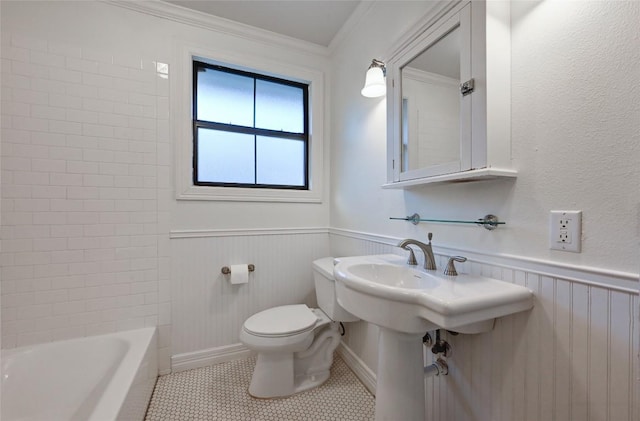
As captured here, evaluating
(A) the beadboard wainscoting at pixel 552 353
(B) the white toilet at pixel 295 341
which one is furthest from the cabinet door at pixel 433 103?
(B) the white toilet at pixel 295 341

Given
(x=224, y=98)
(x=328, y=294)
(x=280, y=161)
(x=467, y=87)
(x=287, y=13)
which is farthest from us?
(x=280, y=161)

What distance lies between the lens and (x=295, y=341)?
4.73 feet

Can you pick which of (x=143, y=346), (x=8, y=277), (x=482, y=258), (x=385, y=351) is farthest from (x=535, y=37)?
(x=8, y=277)

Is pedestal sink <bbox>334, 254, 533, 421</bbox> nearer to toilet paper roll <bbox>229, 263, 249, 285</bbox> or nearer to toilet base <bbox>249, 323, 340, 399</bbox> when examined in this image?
toilet base <bbox>249, 323, 340, 399</bbox>

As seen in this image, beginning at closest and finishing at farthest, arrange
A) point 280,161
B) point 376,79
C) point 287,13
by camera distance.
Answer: point 376,79 → point 287,13 → point 280,161

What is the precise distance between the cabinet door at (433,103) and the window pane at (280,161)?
3.37 ft

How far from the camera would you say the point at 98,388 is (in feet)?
4.42

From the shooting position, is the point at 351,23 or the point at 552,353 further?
the point at 351,23

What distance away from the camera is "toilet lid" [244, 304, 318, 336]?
4.70 ft

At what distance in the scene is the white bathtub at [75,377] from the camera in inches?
48.0

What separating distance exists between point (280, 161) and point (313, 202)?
1.39 ft

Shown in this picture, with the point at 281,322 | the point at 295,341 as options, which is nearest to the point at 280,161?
the point at 281,322

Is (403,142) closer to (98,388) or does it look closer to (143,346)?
(143,346)

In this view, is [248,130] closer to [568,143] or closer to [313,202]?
[313,202]
